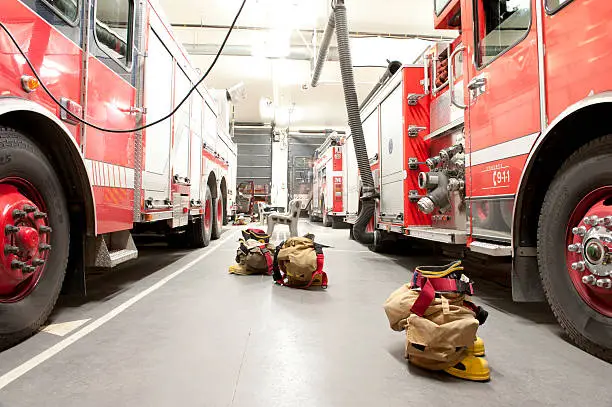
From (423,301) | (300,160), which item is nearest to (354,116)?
(423,301)

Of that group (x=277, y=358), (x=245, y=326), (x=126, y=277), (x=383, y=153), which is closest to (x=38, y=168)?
(x=245, y=326)

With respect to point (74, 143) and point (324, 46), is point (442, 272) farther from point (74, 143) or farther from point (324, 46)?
point (324, 46)

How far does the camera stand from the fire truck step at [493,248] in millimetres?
2182

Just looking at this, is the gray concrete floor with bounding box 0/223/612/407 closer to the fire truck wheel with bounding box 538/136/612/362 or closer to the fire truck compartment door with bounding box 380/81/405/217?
the fire truck wheel with bounding box 538/136/612/362

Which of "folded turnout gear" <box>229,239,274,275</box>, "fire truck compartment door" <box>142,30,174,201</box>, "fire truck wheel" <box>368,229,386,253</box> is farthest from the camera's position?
"fire truck wheel" <box>368,229,386,253</box>

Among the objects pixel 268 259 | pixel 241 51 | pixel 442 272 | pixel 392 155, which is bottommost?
pixel 268 259

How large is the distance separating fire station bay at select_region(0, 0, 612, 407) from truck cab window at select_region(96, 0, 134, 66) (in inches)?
1.0

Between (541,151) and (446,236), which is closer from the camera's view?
(541,151)

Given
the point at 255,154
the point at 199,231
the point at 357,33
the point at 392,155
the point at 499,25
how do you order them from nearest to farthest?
the point at 499,25, the point at 392,155, the point at 199,231, the point at 357,33, the point at 255,154

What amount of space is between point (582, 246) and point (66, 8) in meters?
3.27

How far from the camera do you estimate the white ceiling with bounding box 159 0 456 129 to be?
8.27m

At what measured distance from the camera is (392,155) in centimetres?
457

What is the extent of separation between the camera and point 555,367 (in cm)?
158

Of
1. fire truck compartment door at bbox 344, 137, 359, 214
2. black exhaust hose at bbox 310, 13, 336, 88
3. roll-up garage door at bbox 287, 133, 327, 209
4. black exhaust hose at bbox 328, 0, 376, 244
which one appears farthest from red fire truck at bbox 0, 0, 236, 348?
roll-up garage door at bbox 287, 133, 327, 209
